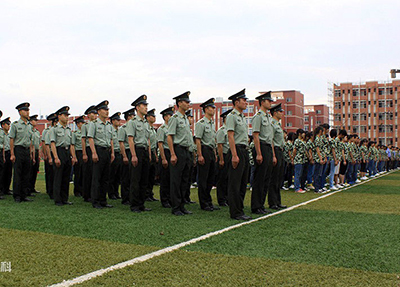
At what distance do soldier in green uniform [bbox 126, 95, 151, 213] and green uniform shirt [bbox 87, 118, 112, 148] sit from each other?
0.79 metres

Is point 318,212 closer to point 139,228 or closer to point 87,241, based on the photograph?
point 139,228

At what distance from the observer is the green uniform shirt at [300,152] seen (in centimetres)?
1277

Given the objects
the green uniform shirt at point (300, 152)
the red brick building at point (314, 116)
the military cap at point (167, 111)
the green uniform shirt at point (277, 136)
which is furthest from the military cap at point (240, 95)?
the red brick building at point (314, 116)

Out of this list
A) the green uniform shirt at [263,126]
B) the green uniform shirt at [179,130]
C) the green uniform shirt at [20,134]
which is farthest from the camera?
the green uniform shirt at [20,134]

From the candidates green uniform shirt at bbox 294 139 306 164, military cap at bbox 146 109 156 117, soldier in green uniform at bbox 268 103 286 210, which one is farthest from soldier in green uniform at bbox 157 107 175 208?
green uniform shirt at bbox 294 139 306 164

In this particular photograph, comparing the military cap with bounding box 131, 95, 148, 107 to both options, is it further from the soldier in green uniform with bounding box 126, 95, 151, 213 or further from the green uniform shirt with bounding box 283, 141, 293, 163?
the green uniform shirt with bounding box 283, 141, 293, 163

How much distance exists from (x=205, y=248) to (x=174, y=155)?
3214 mm

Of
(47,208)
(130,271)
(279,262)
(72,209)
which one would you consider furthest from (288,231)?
(47,208)

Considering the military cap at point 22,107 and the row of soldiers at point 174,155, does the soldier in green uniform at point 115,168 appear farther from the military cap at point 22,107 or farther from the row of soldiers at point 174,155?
the military cap at point 22,107

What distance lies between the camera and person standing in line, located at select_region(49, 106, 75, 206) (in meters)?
9.28

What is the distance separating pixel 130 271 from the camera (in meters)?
3.99

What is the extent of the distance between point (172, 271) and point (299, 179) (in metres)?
9.75

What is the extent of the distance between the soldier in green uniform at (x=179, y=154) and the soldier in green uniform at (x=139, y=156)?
2.62ft

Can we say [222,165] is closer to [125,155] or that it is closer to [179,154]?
[179,154]
